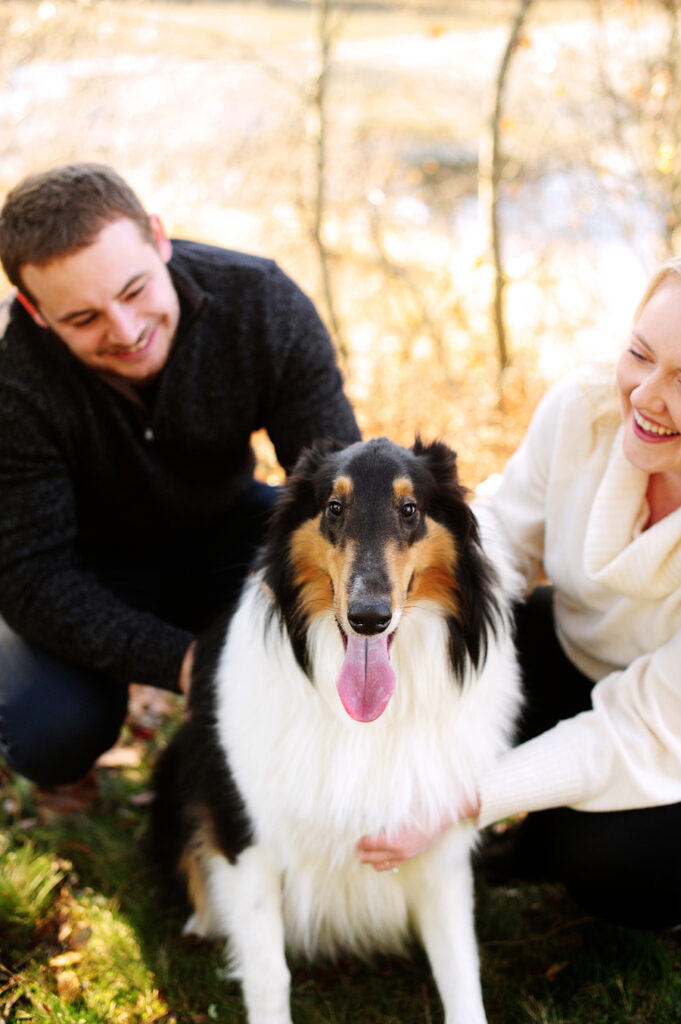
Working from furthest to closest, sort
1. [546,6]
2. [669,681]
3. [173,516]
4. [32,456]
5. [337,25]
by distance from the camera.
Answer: [546,6]
[337,25]
[173,516]
[32,456]
[669,681]

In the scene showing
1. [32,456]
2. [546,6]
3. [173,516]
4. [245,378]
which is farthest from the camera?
[546,6]

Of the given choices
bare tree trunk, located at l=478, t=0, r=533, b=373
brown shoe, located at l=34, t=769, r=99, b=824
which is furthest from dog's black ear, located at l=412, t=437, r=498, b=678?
bare tree trunk, located at l=478, t=0, r=533, b=373

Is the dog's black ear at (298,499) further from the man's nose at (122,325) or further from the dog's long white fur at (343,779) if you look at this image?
the man's nose at (122,325)

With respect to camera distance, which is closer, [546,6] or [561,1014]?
[561,1014]

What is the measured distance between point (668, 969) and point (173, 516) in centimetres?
214

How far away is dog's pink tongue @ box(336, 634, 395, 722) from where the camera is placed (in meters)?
2.18

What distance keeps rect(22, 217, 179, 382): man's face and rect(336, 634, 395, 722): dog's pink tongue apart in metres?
1.23

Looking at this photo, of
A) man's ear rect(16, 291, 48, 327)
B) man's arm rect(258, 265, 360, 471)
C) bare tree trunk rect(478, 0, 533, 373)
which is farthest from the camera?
bare tree trunk rect(478, 0, 533, 373)

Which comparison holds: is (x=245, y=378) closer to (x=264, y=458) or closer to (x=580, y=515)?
(x=580, y=515)

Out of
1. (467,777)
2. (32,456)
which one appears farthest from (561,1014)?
(32,456)

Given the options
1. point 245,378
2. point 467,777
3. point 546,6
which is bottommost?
point 467,777

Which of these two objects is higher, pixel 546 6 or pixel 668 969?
pixel 546 6

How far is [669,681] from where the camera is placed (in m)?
2.31

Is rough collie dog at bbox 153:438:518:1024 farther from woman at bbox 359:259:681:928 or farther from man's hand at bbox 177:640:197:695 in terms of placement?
man's hand at bbox 177:640:197:695
